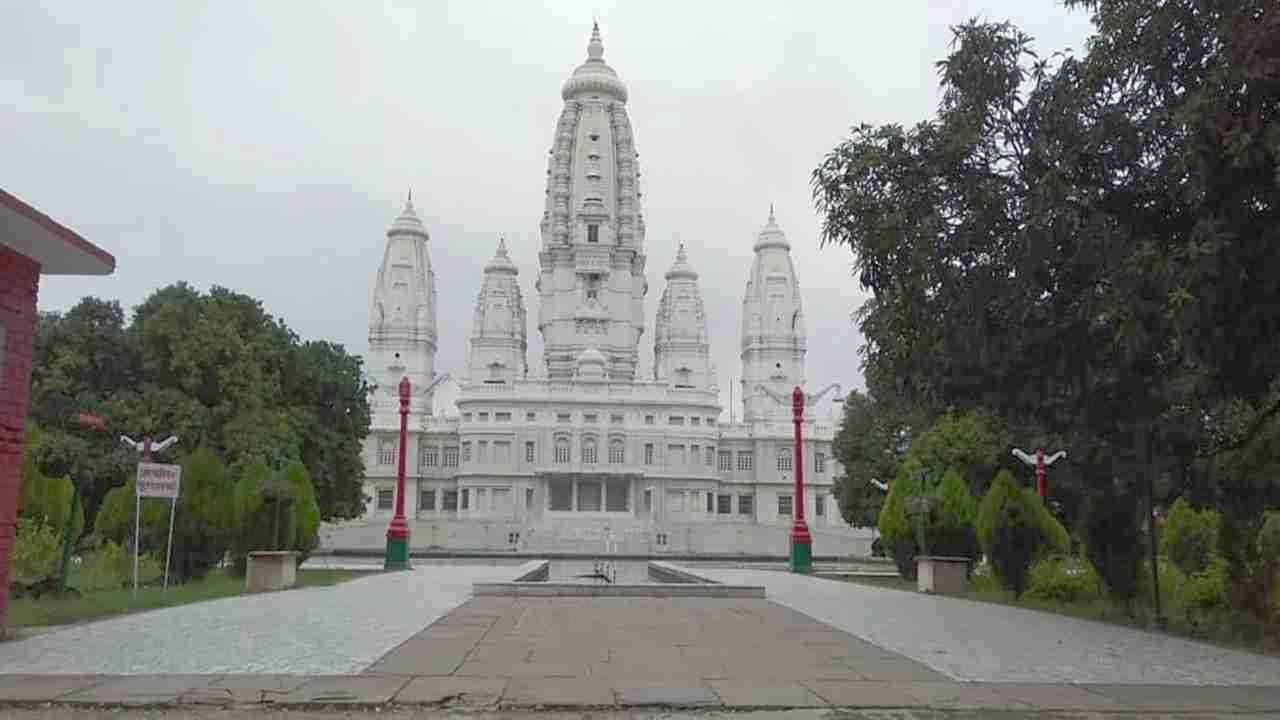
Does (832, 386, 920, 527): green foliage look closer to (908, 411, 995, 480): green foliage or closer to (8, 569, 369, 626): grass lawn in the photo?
(908, 411, 995, 480): green foliage

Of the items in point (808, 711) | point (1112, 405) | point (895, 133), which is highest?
point (895, 133)

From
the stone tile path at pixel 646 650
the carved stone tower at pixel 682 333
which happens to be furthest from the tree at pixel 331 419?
the carved stone tower at pixel 682 333

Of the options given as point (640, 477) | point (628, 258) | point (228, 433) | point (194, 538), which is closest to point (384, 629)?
point (194, 538)

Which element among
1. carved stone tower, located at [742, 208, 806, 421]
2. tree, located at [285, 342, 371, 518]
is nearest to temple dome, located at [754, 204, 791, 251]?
carved stone tower, located at [742, 208, 806, 421]

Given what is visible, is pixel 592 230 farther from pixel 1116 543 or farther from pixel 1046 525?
pixel 1116 543

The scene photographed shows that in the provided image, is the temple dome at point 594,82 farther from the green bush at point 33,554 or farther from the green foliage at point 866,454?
the green bush at point 33,554

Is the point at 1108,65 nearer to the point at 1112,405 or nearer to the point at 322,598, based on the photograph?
the point at 1112,405

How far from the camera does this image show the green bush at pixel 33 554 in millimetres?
17141

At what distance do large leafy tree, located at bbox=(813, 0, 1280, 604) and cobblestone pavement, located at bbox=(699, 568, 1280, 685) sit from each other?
2555 millimetres

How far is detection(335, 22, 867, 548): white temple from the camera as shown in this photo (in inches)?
2926

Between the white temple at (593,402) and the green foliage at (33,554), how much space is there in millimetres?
50248

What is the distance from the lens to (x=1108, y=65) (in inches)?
534

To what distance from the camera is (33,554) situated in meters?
17.3

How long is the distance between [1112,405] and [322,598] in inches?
538
